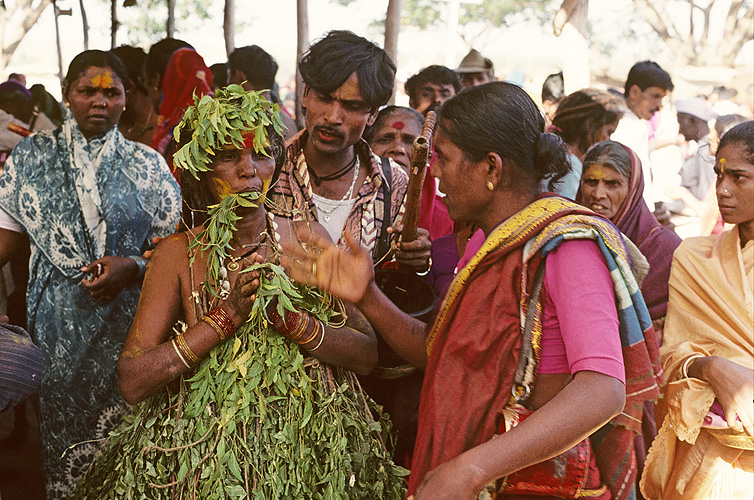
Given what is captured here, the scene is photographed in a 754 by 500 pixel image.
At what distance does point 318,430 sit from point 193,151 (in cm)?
102

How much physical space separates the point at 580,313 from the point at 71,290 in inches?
103

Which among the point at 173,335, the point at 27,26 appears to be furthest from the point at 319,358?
the point at 27,26

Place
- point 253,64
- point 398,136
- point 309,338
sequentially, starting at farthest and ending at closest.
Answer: point 253,64 < point 398,136 < point 309,338

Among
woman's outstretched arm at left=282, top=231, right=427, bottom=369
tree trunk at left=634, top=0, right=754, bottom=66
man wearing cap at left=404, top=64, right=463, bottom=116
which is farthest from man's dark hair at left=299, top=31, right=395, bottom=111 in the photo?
tree trunk at left=634, top=0, right=754, bottom=66

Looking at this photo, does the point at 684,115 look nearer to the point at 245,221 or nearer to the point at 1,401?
the point at 245,221

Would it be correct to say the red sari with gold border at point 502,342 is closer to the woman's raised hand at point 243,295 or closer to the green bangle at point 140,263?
the woman's raised hand at point 243,295

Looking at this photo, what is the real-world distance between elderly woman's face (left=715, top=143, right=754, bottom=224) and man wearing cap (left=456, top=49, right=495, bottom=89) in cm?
443

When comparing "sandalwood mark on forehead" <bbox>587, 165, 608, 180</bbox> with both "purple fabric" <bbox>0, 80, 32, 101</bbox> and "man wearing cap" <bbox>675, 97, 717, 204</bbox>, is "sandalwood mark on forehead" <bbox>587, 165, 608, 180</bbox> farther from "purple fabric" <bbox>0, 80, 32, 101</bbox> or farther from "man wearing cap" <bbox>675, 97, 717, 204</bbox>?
"purple fabric" <bbox>0, 80, 32, 101</bbox>

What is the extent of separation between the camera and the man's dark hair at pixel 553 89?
323 inches

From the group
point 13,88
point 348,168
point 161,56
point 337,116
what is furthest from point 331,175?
point 13,88

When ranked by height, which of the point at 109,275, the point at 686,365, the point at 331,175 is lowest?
the point at 686,365

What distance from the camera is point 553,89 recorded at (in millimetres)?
8281

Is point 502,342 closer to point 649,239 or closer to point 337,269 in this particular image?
point 337,269

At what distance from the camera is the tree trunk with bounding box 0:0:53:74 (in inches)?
615
